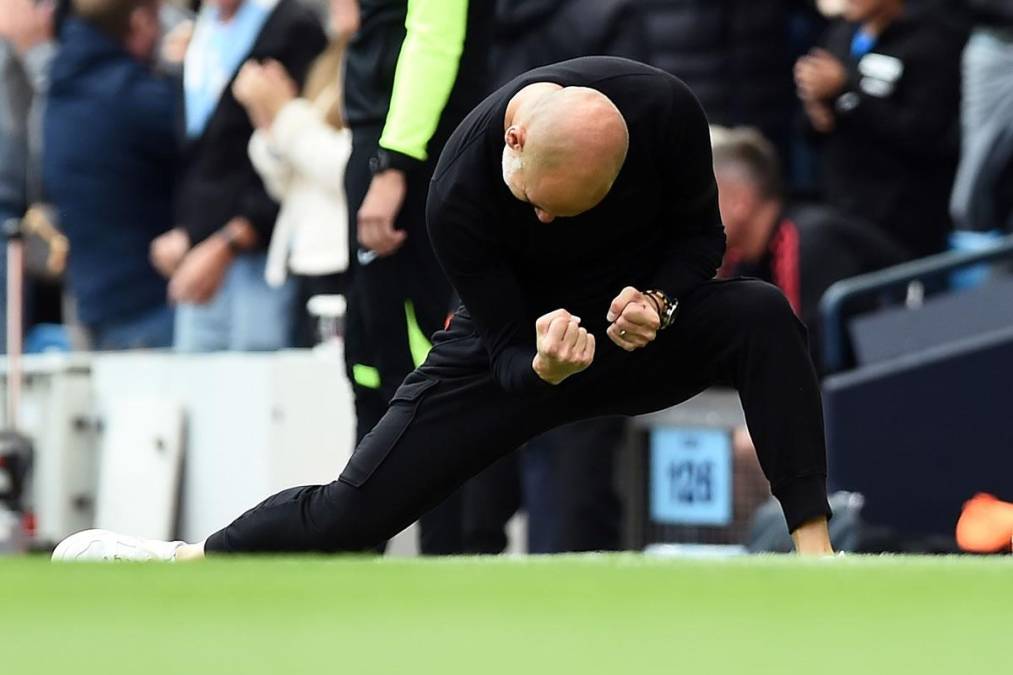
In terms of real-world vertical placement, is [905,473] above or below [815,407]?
below

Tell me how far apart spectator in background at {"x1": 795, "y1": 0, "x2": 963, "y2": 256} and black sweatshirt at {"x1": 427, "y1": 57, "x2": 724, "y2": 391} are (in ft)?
11.3

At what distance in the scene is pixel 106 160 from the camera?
10.9 metres

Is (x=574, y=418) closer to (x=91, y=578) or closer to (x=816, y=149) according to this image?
(x=91, y=578)

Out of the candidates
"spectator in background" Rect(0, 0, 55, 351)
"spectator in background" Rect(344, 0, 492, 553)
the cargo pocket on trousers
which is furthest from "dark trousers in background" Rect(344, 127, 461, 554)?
"spectator in background" Rect(0, 0, 55, 351)

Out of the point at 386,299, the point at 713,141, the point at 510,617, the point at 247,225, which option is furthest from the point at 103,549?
the point at 247,225

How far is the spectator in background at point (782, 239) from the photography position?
28.9 feet

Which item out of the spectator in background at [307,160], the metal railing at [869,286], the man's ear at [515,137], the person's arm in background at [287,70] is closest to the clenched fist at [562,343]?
the man's ear at [515,137]

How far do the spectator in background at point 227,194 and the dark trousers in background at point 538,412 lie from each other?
376 centimetres

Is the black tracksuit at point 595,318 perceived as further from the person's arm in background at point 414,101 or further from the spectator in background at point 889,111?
the spectator in background at point 889,111

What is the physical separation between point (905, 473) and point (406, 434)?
3139 mm

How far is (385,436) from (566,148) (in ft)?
3.11

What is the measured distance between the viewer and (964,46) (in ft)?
29.2

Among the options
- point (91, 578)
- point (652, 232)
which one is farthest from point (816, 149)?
point (91, 578)

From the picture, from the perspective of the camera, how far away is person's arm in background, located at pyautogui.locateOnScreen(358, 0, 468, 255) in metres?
6.34
